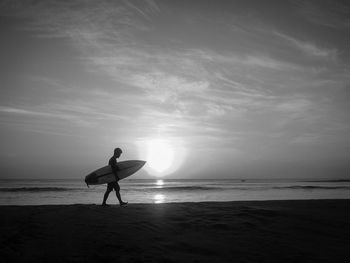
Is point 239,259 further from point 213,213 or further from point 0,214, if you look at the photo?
point 0,214

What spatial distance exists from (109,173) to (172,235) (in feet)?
19.6

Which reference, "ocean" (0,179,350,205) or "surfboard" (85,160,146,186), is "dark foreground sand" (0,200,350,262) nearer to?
"surfboard" (85,160,146,186)

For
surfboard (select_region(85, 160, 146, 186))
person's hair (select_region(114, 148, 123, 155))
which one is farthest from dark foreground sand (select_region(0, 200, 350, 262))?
surfboard (select_region(85, 160, 146, 186))

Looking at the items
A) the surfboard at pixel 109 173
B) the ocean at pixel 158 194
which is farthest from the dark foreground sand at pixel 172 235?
the ocean at pixel 158 194

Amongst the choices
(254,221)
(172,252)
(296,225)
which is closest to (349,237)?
(296,225)

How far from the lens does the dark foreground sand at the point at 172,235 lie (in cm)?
505

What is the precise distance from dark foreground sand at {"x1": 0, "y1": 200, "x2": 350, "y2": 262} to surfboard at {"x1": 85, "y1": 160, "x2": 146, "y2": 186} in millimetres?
3057

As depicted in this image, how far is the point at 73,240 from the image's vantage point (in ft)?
18.8

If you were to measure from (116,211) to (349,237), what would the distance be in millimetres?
5849

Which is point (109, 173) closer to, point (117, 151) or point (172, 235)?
point (117, 151)

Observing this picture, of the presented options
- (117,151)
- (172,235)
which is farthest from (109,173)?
(172,235)

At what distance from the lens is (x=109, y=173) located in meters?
11.6

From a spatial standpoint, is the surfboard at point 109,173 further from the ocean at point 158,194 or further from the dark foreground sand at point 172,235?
the ocean at point 158,194

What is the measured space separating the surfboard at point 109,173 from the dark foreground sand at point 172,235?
3.06 m
